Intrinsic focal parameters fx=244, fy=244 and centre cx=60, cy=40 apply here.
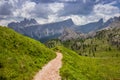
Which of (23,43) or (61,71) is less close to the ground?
(23,43)

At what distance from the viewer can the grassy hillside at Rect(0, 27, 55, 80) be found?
36219mm

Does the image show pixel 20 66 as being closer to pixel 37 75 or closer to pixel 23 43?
pixel 37 75

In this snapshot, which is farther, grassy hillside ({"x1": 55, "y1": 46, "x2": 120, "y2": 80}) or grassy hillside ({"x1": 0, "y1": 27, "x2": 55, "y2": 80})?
grassy hillside ({"x1": 55, "y1": 46, "x2": 120, "y2": 80})

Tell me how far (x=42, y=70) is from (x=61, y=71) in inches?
132

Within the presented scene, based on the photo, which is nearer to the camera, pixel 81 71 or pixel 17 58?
pixel 17 58

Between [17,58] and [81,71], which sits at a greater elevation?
[17,58]

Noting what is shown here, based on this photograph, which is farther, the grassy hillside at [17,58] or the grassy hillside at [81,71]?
the grassy hillside at [81,71]

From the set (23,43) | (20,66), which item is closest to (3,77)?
(20,66)

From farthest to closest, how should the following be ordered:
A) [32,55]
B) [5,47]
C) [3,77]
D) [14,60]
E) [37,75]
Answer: [32,55]
[5,47]
[14,60]
[37,75]
[3,77]

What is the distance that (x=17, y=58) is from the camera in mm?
42500

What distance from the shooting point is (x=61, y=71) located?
4234cm

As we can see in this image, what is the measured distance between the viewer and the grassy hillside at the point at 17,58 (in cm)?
3622

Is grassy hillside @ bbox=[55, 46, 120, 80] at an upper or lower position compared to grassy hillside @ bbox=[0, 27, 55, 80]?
lower

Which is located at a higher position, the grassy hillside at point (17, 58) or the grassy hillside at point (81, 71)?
the grassy hillside at point (17, 58)
